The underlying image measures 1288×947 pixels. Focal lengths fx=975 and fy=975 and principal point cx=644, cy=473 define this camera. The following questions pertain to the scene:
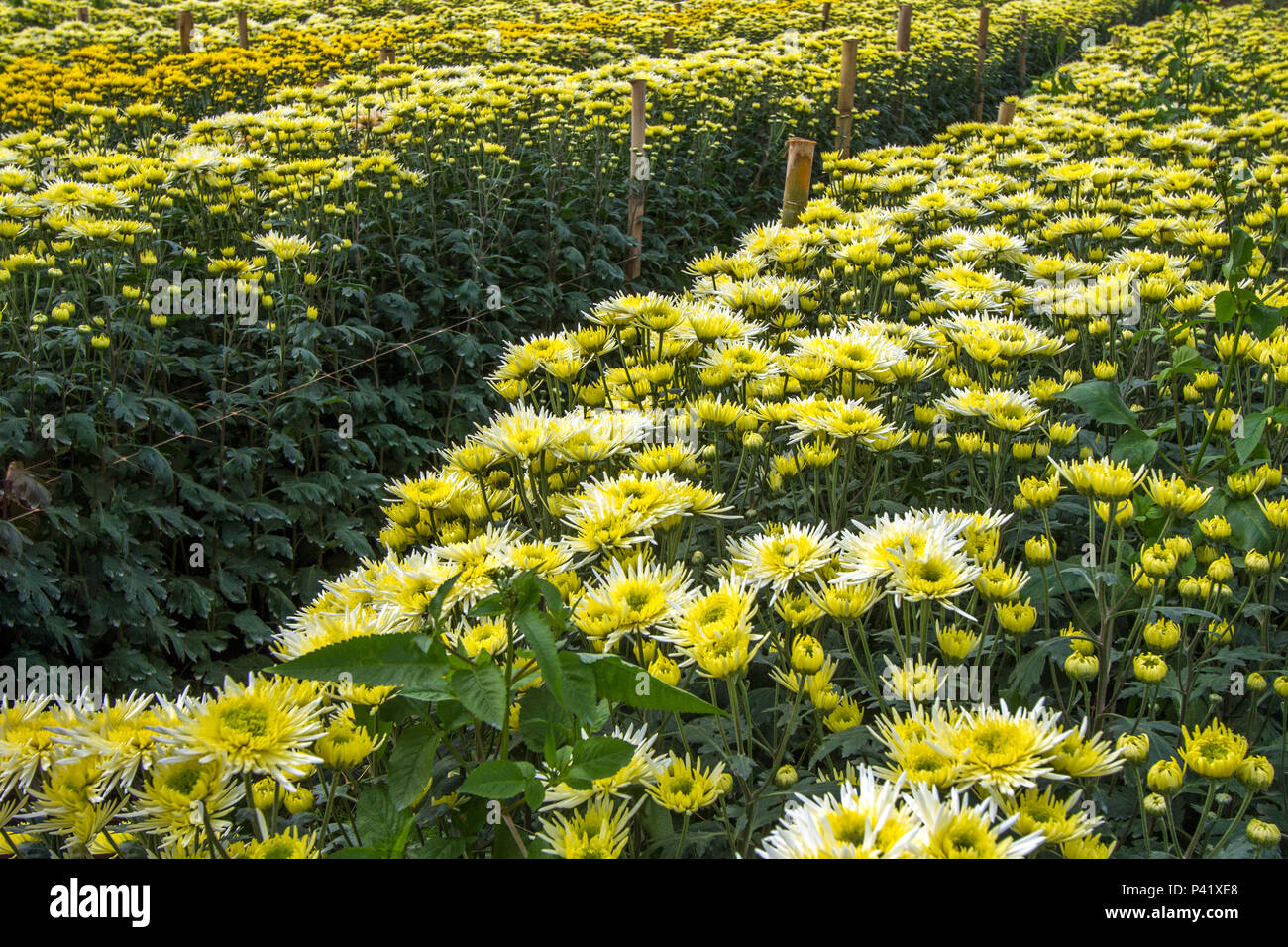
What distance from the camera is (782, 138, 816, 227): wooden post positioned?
15.6ft

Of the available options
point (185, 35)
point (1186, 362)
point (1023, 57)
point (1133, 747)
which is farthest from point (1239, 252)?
point (1023, 57)


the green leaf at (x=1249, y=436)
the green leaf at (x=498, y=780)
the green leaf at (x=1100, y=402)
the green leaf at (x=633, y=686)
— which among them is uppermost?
the green leaf at (x=1100, y=402)

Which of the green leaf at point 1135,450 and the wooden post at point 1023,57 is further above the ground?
the wooden post at point 1023,57

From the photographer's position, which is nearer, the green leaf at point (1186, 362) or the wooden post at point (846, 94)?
the green leaf at point (1186, 362)

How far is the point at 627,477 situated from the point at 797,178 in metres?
3.64

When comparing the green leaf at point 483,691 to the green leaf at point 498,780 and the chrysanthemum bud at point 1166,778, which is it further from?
the chrysanthemum bud at point 1166,778

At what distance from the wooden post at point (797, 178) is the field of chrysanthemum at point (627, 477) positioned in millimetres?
276

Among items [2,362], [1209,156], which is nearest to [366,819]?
[2,362]

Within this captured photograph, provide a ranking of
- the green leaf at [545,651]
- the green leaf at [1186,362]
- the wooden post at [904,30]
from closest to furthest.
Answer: the green leaf at [545,651] < the green leaf at [1186,362] < the wooden post at [904,30]

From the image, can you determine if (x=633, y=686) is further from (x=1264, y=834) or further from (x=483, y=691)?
(x=1264, y=834)

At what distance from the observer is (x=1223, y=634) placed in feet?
5.67

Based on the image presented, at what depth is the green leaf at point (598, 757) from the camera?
1048mm

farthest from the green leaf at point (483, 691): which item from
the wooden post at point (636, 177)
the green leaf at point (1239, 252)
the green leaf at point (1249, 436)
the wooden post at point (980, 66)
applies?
the wooden post at point (980, 66)

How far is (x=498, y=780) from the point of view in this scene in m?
1.05
